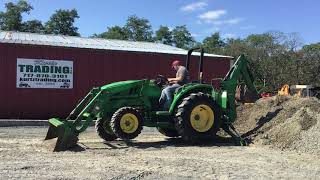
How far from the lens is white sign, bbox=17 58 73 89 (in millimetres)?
20578

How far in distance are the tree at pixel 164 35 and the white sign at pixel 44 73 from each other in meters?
42.6

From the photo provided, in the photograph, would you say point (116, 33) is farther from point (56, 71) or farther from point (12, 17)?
point (56, 71)

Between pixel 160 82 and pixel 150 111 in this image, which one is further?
pixel 160 82

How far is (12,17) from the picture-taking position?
54.3 meters

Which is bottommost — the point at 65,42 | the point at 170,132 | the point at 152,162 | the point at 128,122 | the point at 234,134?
the point at 152,162

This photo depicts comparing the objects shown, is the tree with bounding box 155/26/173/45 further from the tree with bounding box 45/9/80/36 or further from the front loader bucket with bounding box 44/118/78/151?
the front loader bucket with bounding box 44/118/78/151

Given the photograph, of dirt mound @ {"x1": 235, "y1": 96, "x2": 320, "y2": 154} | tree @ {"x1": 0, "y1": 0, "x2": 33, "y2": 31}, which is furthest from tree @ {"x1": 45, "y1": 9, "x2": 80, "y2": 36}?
dirt mound @ {"x1": 235, "y1": 96, "x2": 320, "y2": 154}

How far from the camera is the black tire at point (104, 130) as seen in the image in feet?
39.4

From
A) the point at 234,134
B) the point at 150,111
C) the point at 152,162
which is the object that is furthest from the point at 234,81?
the point at 152,162

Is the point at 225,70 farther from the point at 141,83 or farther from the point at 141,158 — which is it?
the point at 141,158

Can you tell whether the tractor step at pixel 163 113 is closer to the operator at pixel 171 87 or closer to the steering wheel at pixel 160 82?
the operator at pixel 171 87

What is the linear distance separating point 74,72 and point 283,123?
11.5 m

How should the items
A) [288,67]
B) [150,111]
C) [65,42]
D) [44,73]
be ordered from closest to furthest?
[150,111]
[44,73]
[65,42]
[288,67]

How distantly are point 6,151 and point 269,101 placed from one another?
6944mm
